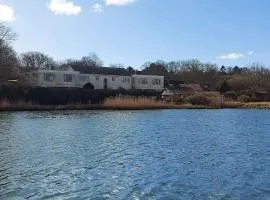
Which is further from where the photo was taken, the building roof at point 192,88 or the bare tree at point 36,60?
the bare tree at point 36,60

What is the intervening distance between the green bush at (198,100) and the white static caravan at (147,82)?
1861 cm

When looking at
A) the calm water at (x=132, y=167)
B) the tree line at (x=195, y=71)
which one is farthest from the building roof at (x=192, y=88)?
the calm water at (x=132, y=167)

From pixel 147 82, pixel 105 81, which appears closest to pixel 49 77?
pixel 105 81

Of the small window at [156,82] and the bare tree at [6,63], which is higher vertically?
the bare tree at [6,63]

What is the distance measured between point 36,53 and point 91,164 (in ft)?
411

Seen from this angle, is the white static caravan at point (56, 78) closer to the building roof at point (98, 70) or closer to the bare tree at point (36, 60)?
the building roof at point (98, 70)

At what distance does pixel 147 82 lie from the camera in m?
111

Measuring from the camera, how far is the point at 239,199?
15.4 metres

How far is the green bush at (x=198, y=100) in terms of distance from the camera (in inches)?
3649

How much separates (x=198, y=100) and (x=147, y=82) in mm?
21177

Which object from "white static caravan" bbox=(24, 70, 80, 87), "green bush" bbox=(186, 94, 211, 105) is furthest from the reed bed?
"white static caravan" bbox=(24, 70, 80, 87)

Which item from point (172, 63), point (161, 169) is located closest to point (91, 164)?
point (161, 169)

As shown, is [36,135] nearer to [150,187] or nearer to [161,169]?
[161,169]

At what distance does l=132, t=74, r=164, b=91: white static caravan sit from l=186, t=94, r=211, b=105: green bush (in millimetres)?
18605
